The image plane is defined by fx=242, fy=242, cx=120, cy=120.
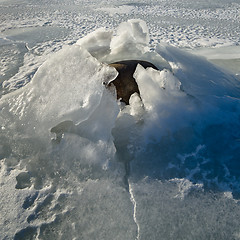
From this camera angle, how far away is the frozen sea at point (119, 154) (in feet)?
4.90

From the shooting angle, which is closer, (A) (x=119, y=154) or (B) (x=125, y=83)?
(A) (x=119, y=154)

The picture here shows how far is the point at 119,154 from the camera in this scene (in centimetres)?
187

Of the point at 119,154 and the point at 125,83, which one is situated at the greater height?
the point at 125,83

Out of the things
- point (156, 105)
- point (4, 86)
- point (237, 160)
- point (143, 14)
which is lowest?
point (143, 14)

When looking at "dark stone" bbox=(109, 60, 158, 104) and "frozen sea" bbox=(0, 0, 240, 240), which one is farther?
"dark stone" bbox=(109, 60, 158, 104)

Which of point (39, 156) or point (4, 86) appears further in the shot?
point (4, 86)

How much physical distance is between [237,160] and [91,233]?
1188 millimetres

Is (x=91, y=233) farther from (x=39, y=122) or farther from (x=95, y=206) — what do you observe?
(x=39, y=122)

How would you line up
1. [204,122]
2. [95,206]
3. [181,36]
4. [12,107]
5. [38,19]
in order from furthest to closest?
[38,19] → [181,36] → [12,107] → [204,122] → [95,206]

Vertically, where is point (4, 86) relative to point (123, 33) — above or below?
below

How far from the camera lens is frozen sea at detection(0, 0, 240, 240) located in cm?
149

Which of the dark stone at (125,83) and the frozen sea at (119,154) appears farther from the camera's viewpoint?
the dark stone at (125,83)

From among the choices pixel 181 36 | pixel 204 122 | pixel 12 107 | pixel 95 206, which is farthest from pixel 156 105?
pixel 181 36

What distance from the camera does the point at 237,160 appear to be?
1833mm
